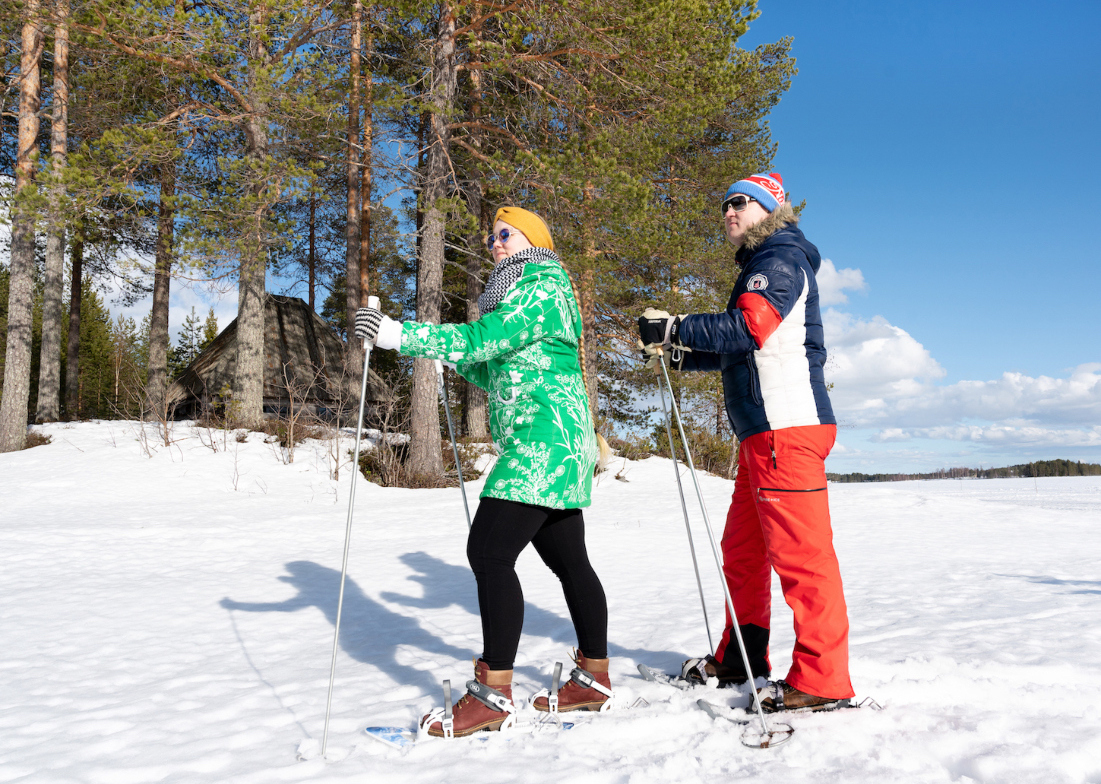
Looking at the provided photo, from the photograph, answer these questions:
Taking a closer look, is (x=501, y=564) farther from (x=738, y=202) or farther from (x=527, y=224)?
→ (x=738, y=202)

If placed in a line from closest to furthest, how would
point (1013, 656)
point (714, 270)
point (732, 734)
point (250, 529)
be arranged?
1. point (732, 734)
2. point (1013, 656)
3. point (250, 529)
4. point (714, 270)

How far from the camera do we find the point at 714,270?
13.6m

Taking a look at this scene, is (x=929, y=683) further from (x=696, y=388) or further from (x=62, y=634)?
(x=696, y=388)

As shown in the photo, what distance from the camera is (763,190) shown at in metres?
2.42

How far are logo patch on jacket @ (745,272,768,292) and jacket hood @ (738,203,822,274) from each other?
187 millimetres

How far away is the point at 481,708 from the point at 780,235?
6.24 ft

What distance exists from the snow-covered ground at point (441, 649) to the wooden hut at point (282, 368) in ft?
18.9

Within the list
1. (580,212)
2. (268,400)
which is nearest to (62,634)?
(580,212)

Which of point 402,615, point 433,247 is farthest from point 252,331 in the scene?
point 402,615

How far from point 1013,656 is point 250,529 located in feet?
21.9

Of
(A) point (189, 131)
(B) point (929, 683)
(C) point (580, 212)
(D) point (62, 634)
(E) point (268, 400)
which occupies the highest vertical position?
(A) point (189, 131)

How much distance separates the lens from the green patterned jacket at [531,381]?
217 cm

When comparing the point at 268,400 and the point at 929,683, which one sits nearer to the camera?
the point at 929,683

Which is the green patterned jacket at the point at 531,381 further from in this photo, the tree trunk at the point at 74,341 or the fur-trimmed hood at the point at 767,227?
the tree trunk at the point at 74,341
